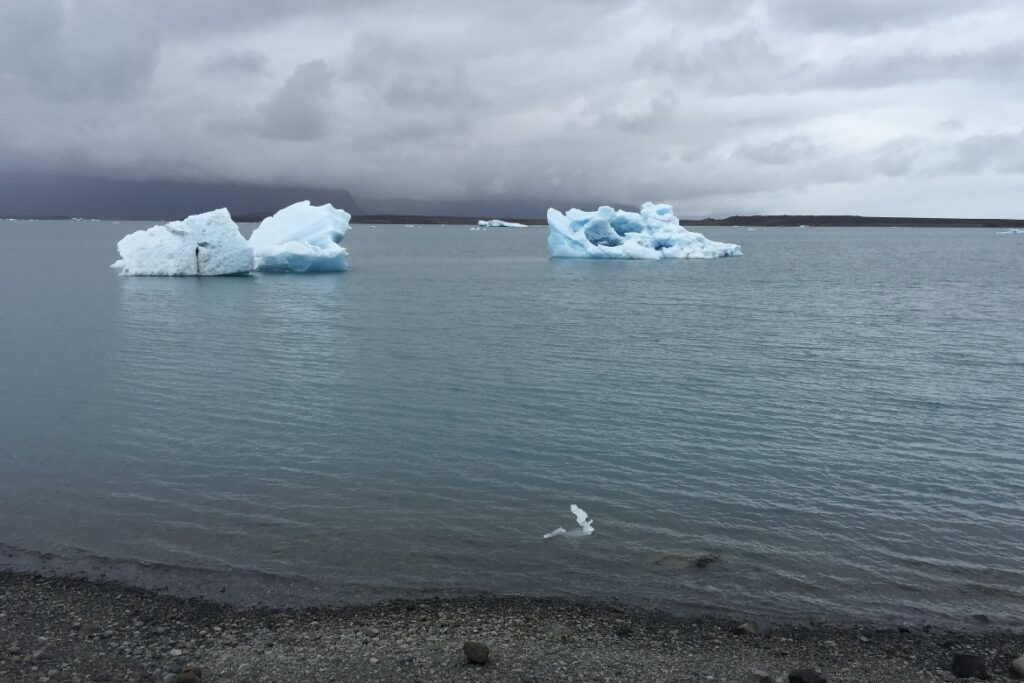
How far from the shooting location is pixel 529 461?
38.3ft

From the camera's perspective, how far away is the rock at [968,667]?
6.28m

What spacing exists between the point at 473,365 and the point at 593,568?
1076 centimetres

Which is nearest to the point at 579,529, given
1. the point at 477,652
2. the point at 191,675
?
the point at 477,652

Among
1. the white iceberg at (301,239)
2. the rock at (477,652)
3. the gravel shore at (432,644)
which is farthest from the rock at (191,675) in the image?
the white iceberg at (301,239)

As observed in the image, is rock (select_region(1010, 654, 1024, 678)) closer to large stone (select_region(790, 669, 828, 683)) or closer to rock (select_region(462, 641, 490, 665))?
large stone (select_region(790, 669, 828, 683))

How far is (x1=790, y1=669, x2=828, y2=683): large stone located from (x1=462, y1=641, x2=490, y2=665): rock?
89.2 inches

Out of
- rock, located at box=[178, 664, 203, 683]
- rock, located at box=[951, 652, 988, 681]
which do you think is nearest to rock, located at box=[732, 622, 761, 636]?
rock, located at box=[951, 652, 988, 681]

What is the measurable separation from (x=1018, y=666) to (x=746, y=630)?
200 cm

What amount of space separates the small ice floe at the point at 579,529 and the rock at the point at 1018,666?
406cm

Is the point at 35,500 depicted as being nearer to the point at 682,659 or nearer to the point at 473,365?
the point at 682,659

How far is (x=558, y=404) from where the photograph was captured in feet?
49.3

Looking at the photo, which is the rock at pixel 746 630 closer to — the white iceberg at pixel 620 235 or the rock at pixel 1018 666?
the rock at pixel 1018 666

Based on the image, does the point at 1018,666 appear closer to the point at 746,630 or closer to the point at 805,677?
the point at 805,677

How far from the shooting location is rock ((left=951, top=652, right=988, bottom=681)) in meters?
6.28
